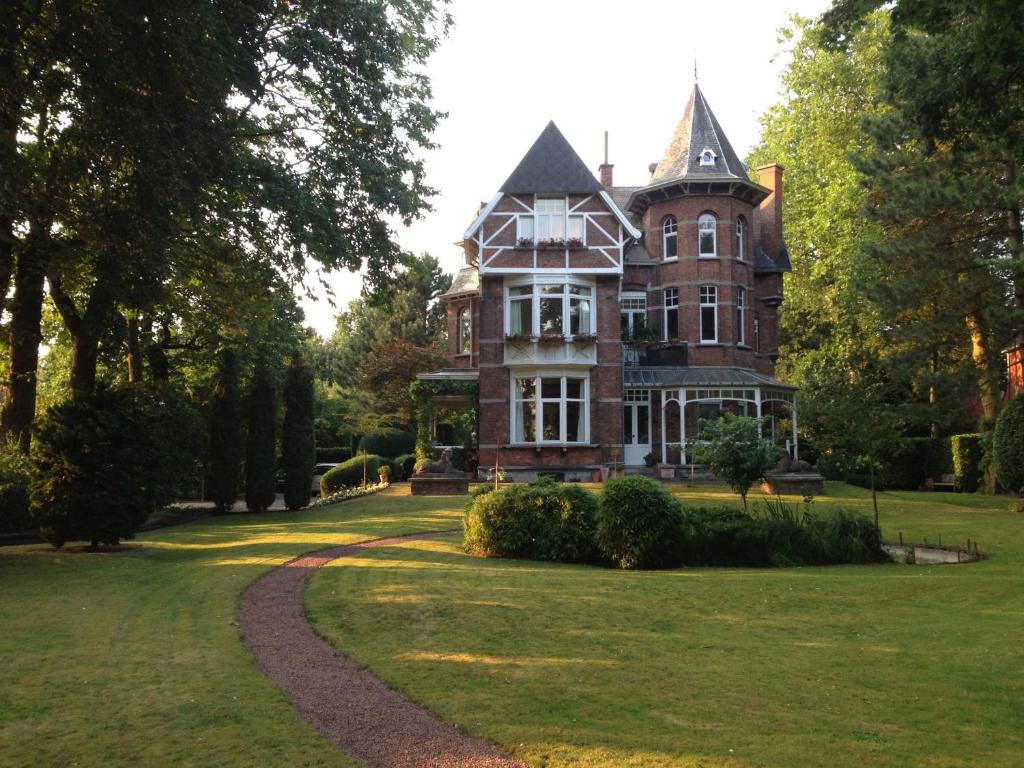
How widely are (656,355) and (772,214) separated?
8879mm

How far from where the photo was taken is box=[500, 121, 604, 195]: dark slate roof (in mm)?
30500

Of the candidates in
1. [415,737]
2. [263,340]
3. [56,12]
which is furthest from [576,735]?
[263,340]

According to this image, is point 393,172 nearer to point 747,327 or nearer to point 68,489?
point 68,489

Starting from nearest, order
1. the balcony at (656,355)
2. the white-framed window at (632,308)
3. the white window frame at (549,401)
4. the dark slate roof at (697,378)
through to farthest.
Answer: the white window frame at (549,401)
the dark slate roof at (697,378)
the balcony at (656,355)
the white-framed window at (632,308)

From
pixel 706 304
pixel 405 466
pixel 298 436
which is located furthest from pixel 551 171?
pixel 405 466

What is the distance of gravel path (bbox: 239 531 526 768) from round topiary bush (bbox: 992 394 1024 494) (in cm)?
2184

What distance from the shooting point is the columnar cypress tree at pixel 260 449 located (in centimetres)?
2627

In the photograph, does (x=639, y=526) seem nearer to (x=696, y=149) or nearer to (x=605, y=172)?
(x=696, y=149)

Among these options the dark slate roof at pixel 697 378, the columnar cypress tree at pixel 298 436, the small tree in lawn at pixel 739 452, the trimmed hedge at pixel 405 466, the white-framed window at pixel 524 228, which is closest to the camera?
the small tree in lawn at pixel 739 452

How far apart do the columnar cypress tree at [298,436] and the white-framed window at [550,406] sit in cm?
748

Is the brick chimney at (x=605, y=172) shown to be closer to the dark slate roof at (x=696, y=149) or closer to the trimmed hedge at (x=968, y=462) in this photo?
the dark slate roof at (x=696, y=149)

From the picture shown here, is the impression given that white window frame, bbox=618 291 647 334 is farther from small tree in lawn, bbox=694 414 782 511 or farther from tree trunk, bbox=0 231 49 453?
tree trunk, bbox=0 231 49 453

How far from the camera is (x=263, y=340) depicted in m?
28.7

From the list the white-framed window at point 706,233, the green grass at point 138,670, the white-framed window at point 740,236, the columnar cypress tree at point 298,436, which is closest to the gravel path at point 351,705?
the green grass at point 138,670
